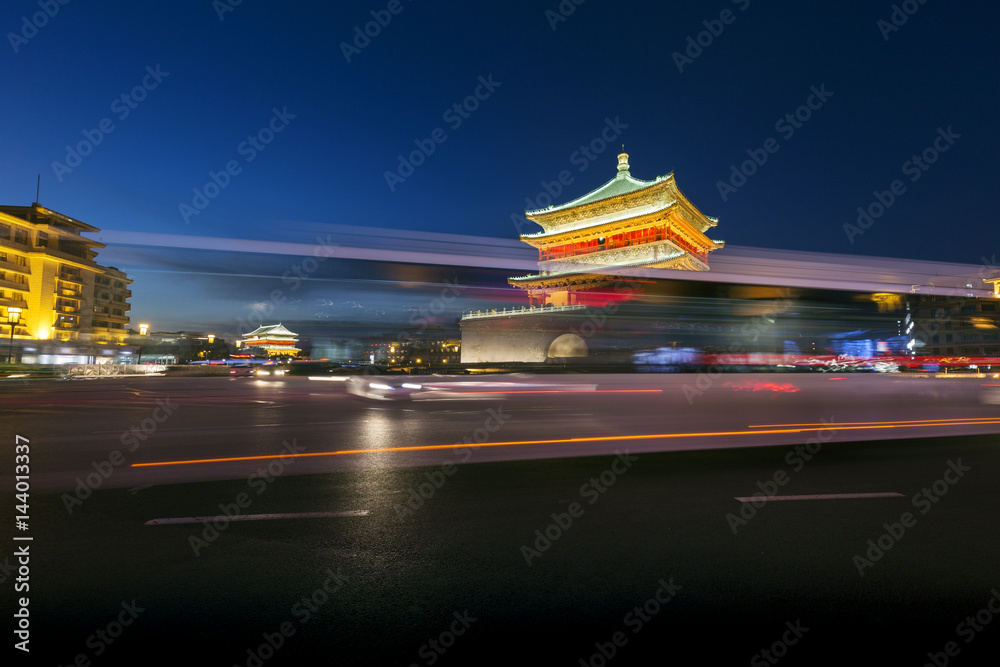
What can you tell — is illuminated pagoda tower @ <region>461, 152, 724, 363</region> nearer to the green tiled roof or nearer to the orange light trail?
the green tiled roof

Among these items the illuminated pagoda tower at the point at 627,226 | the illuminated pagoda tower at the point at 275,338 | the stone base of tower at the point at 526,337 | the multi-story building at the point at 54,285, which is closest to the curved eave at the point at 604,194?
the illuminated pagoda tower at the point at 627,226

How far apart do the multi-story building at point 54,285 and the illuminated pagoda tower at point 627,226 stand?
3732 cm

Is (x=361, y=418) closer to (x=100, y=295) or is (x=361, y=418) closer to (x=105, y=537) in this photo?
(x=105, y=537)

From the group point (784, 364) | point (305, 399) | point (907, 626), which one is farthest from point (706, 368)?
point (907, 626)

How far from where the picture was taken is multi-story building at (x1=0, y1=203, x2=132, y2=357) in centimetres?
4056

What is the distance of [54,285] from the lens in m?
44.4

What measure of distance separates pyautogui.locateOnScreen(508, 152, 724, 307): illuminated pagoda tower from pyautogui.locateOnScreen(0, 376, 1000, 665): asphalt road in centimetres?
2595

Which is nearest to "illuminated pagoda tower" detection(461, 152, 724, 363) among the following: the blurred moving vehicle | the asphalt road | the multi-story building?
the blurred moving vehicle

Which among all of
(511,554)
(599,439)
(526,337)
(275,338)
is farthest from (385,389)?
(526,337)

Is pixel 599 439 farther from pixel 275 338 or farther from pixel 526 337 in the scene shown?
pixel 526 337

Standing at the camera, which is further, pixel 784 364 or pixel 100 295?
pixel 100 295

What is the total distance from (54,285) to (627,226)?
5177 cm

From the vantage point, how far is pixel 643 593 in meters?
2.63

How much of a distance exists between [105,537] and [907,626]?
4.84 meters
